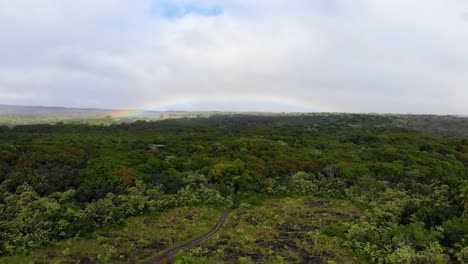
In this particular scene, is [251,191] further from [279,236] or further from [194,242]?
[194,242]

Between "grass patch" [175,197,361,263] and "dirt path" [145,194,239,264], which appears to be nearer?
"dirt path" [145,194,239,264]

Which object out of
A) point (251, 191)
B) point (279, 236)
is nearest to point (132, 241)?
point (279, 236)

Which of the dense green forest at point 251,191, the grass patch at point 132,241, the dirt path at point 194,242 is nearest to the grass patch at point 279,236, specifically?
the dense green forest at point 251,191

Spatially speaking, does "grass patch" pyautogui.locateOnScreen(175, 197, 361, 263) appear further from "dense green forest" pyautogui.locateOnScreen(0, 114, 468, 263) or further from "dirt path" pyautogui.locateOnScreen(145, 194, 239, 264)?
"dirt path" pyautogui.locateOnScreen(145, 194, 239, 264)

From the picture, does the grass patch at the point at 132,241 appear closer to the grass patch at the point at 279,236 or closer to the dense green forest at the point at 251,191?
the dense green forest at the point at 251,191

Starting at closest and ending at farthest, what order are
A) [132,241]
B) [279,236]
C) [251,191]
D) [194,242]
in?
[132,241], [194,242], [279,236], [251,191]

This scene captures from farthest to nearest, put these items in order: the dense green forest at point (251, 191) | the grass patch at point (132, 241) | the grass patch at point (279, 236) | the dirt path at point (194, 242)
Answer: the dense green forest at point (251, 191) → the grass patch at point (279, 236) → the dirt path at point (194, 242) → the grass patch at point (132, 241)

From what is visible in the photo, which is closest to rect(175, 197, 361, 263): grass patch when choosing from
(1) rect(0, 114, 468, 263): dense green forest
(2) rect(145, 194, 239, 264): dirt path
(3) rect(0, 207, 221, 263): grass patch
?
(1) rect(0, 114, 468, 263): dense green forest

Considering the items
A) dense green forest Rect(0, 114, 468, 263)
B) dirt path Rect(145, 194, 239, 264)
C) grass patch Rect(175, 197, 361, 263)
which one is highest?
dense green forest Rect(0, 114, 468, 263)
